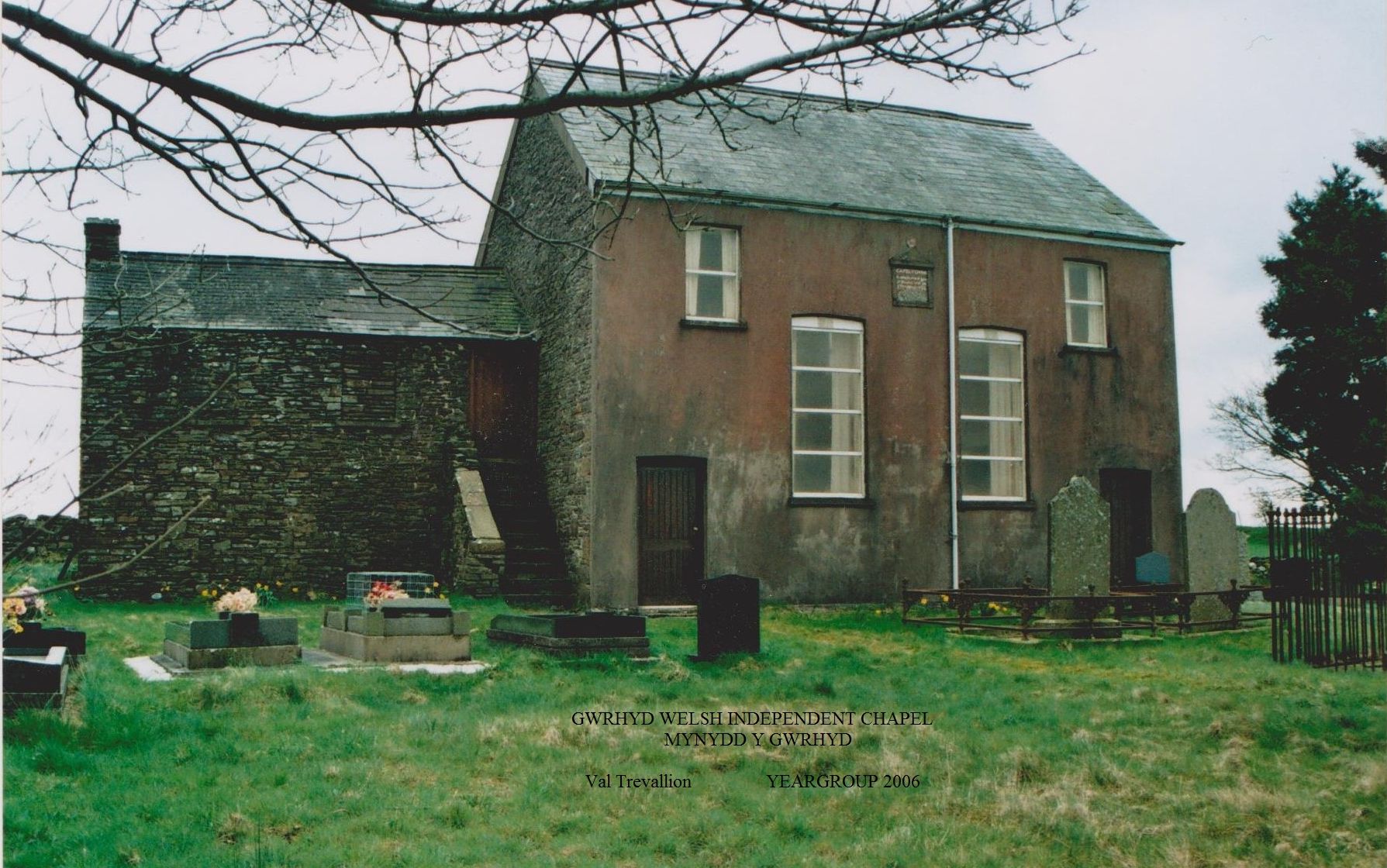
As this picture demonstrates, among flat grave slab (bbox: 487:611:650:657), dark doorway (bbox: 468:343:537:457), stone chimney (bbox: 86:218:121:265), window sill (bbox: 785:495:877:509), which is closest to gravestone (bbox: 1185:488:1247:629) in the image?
window sill (bbox: 785:495:877:509)

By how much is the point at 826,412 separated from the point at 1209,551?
6.42m

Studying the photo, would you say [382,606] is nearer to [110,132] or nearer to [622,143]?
[110,132]

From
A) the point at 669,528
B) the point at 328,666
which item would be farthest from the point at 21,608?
the point at 669,528

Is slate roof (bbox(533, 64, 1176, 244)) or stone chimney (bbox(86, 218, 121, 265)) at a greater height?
slate roof (bbox(533, 64, 1176, 244))

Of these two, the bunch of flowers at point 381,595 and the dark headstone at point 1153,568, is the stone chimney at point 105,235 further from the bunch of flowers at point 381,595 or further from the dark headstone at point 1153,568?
the dark headstone at point 1153,568

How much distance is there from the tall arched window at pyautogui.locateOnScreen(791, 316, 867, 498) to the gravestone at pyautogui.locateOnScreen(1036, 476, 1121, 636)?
461 centimetres

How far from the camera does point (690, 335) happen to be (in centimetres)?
1912

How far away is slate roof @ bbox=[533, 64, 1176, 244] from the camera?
64.8 ft

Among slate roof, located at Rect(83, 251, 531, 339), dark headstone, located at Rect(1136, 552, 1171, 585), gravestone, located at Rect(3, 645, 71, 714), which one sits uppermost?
slate roof, located at Rect(83, 251, 531, 339)

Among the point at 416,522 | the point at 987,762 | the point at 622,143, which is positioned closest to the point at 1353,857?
the point at 987,762

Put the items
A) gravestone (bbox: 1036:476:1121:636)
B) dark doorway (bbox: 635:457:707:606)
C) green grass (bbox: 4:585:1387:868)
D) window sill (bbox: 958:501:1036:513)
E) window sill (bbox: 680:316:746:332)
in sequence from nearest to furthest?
1. green grass (bbox: 4:585:1387:868)
2. gravestone (bbox: 1036:476:1121:636)
3. dark doorway (bbox: 635:457:707:606)
4. window sill (bbox: 680:316:746:332)
5. window sill (bbox: 958:501:1036:513)

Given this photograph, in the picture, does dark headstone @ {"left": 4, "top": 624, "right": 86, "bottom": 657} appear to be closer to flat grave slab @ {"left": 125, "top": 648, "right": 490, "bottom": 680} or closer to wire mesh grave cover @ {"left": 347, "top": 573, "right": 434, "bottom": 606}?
flat grave slab @ {"left": 125, "top": 648, "right": 490, "bottom": 680}

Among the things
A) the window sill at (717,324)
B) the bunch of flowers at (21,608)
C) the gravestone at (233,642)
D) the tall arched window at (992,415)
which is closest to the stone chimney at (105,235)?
the bunch of flowers at (21,608)

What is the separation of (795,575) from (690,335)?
437 cm
